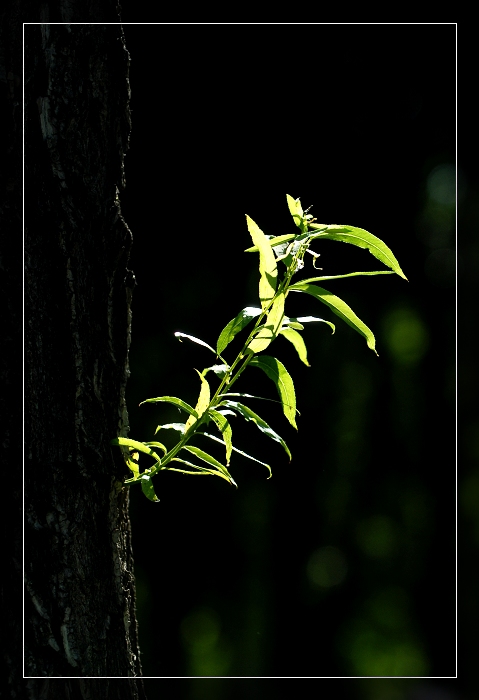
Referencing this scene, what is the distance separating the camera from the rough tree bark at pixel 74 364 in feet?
1.49

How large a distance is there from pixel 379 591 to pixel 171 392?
49 centimetres

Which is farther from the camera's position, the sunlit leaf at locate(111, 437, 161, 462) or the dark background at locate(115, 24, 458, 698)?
the dark background at locate(115, 24, 458, 698)

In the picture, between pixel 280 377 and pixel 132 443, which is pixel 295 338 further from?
pixel 132 443

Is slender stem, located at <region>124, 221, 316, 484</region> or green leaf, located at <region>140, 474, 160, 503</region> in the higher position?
slender stem, located at <region>124, 221, 316, 484</region>

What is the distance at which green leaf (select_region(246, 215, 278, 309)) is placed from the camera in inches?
16.3

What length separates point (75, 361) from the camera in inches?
18.3

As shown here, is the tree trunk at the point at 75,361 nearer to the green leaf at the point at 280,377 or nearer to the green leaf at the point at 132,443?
the green leaf at the point at 132,443

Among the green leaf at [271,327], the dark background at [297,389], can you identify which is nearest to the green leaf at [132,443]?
the green leaf at [271,327]

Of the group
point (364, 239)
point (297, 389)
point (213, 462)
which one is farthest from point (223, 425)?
point (297, 389)

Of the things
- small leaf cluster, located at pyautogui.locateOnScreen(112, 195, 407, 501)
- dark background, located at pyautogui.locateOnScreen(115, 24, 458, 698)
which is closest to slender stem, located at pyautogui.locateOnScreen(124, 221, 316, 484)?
small leaf cluster, located at pyautogui.locateOnScreen(112, 195, 407, 501)

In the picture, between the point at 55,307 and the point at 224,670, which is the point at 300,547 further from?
the point at 55,307

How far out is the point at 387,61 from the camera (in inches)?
36.3

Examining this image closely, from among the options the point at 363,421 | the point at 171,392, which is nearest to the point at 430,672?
the point at 363,421

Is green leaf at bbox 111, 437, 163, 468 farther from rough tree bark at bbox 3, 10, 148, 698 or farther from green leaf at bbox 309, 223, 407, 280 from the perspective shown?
green leaf at bbox 309, 223, 407, 280
